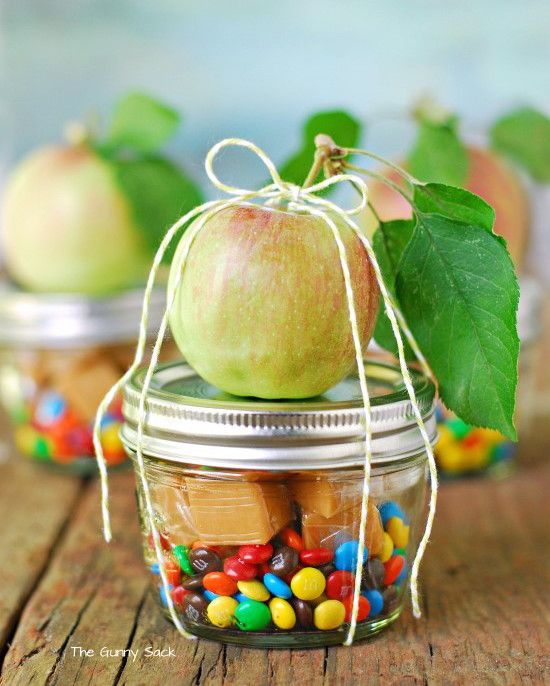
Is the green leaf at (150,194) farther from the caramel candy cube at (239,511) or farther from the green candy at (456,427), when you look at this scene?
A: the caramel candy cube at (239,511)

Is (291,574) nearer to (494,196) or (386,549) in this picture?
→ (386,549)

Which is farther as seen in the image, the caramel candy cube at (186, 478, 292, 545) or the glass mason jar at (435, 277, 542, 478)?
the glass mason jar at (435, 277, 542, 478)

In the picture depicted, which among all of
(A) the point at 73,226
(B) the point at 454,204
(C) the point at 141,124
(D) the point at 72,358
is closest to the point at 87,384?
(D) the point at 72,358

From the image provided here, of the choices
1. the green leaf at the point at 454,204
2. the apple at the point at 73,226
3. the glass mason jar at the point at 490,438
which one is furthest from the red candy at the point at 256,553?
the apple at the point at 73,226

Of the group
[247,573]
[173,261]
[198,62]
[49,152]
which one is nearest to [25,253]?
[49,152]

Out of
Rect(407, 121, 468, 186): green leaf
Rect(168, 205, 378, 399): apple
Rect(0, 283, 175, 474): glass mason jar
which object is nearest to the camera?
Rect(168, 205, 378, 399): apple

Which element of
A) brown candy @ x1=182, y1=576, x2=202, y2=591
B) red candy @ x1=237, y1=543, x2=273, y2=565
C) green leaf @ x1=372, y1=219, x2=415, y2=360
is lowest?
brown candy @ x1=182, y1=576, x2=202, y2=591

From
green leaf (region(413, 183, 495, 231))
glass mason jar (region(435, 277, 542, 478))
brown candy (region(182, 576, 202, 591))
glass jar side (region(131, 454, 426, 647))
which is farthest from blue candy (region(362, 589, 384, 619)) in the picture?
glass mason jar (region(435, 277, 542, 478))

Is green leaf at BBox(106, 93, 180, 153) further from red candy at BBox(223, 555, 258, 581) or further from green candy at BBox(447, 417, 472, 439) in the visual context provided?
red candy at BBox(223, 555, 258, 581)
